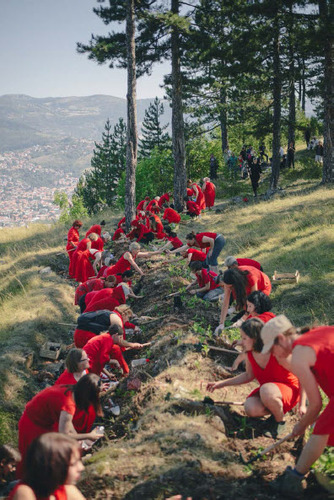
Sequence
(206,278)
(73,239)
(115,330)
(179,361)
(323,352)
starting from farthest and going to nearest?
(73,239) → (206,278) → (115,330) → (179,361) → (323,352)

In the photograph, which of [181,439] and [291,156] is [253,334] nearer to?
[181,439]

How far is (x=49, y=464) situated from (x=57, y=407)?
1.64 m

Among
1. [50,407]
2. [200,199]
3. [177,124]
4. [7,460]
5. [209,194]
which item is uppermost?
[177,124]

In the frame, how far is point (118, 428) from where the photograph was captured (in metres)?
4.77

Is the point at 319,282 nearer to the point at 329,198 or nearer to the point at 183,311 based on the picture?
the point at 183,311

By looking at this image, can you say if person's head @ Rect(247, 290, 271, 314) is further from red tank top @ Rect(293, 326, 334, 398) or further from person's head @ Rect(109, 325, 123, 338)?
person's head @ Rect(109, 325, 123, 338)

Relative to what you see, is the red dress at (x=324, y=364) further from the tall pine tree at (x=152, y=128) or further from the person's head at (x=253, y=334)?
the tall pine tree at (x=152, y=128)

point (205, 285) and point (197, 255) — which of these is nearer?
point (205, 285)

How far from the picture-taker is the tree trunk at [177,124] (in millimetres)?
16844

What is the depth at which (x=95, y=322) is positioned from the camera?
20.9ft

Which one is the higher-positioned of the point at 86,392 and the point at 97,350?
the point at 86,392

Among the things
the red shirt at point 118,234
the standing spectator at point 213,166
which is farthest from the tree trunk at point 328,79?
the standing spectator at point 213,166

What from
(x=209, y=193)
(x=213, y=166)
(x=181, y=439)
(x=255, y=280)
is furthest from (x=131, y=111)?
(x=181, y=439)

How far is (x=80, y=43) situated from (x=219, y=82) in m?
7.92
